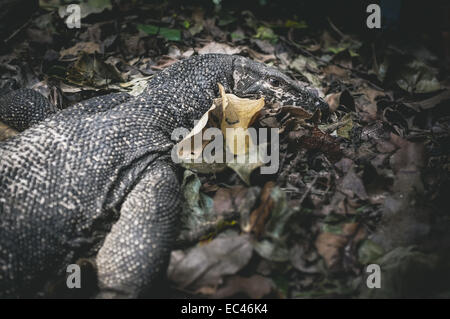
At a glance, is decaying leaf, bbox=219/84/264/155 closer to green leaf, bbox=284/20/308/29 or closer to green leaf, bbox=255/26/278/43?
green leaf, bbox=255/26/278/43

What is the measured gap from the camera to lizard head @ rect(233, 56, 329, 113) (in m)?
4.16

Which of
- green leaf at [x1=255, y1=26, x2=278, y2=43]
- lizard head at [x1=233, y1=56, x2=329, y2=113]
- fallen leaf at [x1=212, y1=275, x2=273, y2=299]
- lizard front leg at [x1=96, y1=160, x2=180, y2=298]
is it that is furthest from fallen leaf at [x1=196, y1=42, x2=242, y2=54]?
fallen leaf at [x1=212, y1=275, x2=273, y2=299]

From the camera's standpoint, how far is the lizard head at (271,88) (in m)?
4.16

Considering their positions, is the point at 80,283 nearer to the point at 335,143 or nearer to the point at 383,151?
the point at 335,143

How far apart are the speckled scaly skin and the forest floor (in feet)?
1.08

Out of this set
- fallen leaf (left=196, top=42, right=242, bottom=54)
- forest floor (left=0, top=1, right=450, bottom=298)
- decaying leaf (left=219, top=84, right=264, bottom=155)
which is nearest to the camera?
forest floor (left=0, top=1, right=450, bottom=298)

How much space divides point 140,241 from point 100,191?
2.02ft

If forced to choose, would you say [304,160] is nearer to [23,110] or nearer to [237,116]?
[237,116]

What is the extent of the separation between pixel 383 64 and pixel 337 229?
3305 millimetres

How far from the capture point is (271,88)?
4.18m

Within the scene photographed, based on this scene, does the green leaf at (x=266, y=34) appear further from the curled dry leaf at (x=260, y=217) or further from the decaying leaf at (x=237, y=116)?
the curled dry leaf at (x=260, y=217)

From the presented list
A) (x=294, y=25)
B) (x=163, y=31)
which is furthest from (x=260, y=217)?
(x=294, y=25)

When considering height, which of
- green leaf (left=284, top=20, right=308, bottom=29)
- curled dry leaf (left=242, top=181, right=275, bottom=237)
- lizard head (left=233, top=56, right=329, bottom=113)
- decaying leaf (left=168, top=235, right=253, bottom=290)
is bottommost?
decaying leaf (left=168, top=235, right=253, bottom=290)

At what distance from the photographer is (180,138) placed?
12.3 feet
